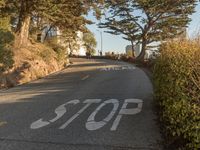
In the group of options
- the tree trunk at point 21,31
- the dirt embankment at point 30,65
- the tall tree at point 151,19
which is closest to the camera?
the dirt embankment at point 30,65

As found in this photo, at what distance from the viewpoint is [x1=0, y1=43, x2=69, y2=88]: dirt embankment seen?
27048 mm

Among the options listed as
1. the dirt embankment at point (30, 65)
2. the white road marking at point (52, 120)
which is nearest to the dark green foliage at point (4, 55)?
the dirt embankment at point (30, 65)

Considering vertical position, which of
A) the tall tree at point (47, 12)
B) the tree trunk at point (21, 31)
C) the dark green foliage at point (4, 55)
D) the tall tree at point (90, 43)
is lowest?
the tall tree at point (90, 43)

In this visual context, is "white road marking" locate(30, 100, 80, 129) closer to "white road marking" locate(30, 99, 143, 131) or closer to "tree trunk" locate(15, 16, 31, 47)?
"white road marking" locate(30, 99, 143, 131)

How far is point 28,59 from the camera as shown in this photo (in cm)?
3203

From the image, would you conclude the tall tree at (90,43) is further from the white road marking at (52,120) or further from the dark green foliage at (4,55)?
the white road marking at (52,120)

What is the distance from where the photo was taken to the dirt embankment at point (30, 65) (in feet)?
88.7

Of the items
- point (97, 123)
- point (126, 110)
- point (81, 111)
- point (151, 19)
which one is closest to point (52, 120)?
point (97, 123)

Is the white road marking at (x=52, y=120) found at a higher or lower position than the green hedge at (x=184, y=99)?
lower

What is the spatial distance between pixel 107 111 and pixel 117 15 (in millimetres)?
54141

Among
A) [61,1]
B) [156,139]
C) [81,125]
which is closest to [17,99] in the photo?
[81,125]

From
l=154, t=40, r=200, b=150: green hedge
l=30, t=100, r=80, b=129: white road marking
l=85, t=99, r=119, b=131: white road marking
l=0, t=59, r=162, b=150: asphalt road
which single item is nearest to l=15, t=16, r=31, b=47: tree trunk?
l=0, t=59, r=162, b=150: asphalt road

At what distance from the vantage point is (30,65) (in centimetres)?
3084

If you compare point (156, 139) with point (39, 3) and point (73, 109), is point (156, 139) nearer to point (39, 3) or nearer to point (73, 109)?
point (73, 109)
